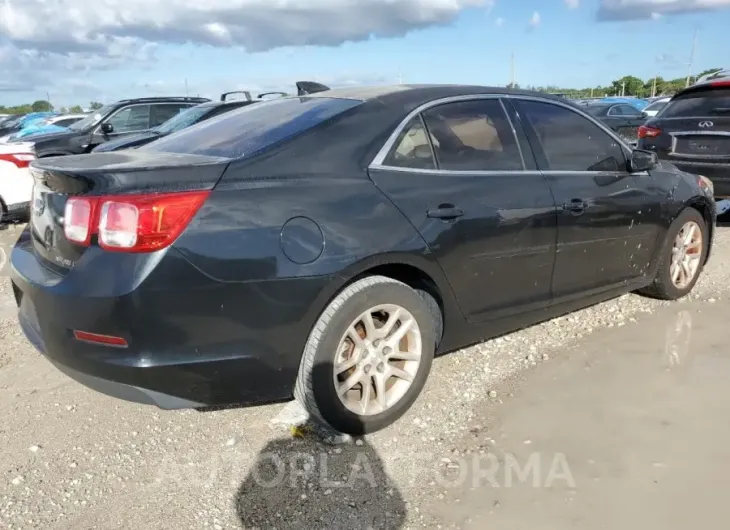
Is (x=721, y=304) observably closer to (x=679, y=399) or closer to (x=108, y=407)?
(x=679, y=399)

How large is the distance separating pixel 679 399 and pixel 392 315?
1602 millimetres

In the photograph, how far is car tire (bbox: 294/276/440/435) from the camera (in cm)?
276

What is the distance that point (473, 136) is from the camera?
344 cm

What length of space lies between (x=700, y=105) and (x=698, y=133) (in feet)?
1.23

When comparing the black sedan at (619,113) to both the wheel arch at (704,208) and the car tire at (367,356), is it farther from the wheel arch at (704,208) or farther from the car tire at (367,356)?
the car tire at (367,356)

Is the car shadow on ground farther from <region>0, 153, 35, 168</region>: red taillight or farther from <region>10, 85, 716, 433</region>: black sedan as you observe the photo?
<region>0, 153, 35, 168</region>: red taillight

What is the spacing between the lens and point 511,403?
3334mm

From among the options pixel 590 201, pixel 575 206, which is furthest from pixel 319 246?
pixel 590 201

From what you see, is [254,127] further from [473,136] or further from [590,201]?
[590,201]

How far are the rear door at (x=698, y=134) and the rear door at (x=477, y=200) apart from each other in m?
3.96

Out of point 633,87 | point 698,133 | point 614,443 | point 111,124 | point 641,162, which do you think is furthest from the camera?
point 633,87

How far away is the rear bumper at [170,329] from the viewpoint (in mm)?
2404

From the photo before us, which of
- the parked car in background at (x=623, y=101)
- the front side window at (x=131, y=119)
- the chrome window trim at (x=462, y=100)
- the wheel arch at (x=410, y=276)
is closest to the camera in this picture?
the wheel arch at (x=410, y=276)

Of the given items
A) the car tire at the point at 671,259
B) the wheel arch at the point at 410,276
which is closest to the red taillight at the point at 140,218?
the wheel arch at the point at 410,276
